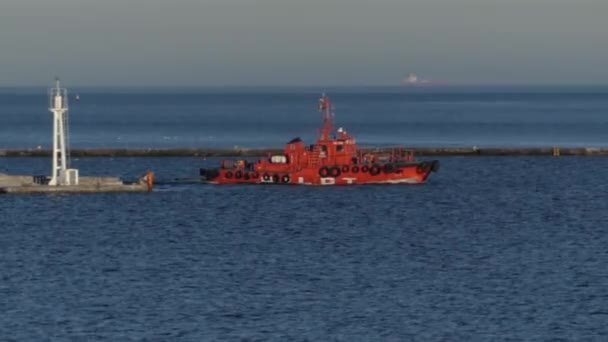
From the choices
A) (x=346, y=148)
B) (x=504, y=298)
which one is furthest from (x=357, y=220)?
(x=504, y=298)

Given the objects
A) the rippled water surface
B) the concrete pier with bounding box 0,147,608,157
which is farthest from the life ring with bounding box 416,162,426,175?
the concrete pier with bounding box 0,147,608,157

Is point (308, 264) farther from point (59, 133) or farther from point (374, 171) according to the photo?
point (374, 171)

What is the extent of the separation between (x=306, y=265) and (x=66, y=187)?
3526 centimetres

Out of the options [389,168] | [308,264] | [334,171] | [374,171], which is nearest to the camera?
[308,264]

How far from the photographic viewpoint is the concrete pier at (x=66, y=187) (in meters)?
95.4

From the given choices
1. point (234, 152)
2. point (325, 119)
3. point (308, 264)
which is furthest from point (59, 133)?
point (234, 152)

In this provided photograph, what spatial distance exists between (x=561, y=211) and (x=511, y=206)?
15.7 feet

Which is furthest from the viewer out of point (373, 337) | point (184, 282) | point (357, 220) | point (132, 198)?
point (132, 198)

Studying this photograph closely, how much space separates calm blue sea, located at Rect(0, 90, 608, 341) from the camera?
1932 inches

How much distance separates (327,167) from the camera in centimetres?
10662

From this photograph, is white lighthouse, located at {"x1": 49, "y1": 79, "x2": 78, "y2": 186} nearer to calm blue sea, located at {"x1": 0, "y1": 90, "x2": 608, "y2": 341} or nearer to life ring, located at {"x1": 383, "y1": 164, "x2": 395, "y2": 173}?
calm blue sea, located at {"x1": 0, "y1": 90, "x2": 608, "y2": 341}

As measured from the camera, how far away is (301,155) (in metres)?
107

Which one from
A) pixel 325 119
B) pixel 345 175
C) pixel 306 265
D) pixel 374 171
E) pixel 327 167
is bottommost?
pixel 306 265

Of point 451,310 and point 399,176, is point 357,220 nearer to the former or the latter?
point 399,176
